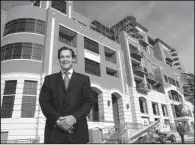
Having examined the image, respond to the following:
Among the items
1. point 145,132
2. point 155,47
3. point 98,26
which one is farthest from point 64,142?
point 155,47

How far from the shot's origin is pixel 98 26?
29.3m

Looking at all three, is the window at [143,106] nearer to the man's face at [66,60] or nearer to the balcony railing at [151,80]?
the balcony railing at [151,80]

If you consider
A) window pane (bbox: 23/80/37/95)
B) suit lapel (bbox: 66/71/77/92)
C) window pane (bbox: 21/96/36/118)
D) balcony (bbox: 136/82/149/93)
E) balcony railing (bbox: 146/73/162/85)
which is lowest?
suit lapel (bbox: 66/71/77/92)

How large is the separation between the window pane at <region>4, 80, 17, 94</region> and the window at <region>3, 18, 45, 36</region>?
6.12 m

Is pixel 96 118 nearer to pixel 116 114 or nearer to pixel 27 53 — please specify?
pixel 116 114

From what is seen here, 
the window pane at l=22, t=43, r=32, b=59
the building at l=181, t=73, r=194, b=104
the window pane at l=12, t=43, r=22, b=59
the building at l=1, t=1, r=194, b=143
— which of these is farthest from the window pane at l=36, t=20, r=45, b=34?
the building at l=181, t=73, r=194, b=104

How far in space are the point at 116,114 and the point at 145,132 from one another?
7.65 metres

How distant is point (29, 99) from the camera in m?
15.2

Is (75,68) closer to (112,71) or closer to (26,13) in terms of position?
(112,71)

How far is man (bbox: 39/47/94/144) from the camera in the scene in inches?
93.7

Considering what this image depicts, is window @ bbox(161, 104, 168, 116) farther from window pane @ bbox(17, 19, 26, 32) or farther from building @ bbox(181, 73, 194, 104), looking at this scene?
window pane @ bbox(17, 19, 26, 32)

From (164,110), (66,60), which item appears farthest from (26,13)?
(164,110)

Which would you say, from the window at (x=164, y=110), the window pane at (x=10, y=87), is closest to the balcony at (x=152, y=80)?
the window at (x=164, y=110)

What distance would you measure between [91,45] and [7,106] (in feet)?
43.4
